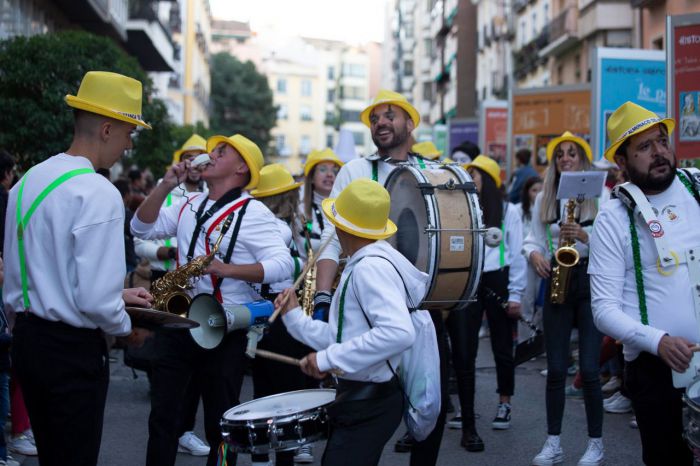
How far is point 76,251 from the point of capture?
160 inches

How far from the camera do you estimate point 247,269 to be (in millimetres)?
5652

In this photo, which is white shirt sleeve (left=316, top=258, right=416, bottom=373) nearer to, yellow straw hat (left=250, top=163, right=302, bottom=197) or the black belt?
the black belt

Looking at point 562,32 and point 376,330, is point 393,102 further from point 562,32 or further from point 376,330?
point 562,32

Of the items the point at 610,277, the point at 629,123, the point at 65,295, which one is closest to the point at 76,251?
the point at 65,295

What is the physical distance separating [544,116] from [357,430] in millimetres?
13497

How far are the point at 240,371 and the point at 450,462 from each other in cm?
214

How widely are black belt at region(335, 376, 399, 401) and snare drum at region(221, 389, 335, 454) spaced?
7 cm

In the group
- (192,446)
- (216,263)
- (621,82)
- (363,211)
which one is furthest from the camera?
(621,82)

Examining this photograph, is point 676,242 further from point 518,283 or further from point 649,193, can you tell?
point 518,283

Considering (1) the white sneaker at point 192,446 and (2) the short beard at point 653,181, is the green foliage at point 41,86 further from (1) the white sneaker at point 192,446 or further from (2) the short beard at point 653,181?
(2) the short beard at point 653,181

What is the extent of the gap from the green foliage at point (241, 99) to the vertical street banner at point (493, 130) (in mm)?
59249

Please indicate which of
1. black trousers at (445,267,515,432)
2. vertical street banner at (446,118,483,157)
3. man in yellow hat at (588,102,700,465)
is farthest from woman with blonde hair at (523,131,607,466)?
vertical street banner at (446,118,483,157)

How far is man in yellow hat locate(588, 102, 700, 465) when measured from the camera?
464 cm

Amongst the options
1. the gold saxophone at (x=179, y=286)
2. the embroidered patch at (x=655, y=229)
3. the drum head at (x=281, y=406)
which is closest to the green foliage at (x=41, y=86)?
the gold saxophone at (x=179, y=286)
